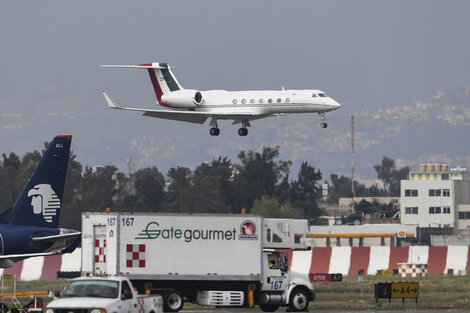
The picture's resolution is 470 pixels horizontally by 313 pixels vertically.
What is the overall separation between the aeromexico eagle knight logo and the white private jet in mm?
34956

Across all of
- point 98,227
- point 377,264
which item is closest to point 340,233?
point 377,264

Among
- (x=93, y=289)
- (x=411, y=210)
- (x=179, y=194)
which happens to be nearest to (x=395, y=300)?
(x=93, y=289)

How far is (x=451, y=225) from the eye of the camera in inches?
7269

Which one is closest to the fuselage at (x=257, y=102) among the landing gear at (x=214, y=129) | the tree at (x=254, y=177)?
the landing gear at (x=214, y=129)

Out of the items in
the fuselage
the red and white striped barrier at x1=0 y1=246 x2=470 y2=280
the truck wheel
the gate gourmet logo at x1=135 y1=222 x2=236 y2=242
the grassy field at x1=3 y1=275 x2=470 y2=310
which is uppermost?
the fuselage

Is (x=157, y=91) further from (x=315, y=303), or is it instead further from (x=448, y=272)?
(x=315, y=303)

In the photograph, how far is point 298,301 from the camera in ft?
145

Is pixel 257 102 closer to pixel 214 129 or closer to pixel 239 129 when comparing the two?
pixel 239 129

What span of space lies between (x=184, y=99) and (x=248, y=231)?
44.6 m

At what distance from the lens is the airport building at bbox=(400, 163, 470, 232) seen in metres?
182

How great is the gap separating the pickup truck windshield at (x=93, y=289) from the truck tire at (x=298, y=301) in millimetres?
12008

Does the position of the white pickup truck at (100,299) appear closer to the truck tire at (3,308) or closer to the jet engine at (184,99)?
the truck tire at (3,308)

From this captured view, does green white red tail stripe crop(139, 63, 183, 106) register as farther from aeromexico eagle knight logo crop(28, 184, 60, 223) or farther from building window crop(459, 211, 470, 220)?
building window crop(459, 211, 470, 220)

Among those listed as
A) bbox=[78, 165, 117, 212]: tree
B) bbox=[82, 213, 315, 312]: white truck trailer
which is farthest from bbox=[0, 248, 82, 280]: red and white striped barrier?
bbox=[78, 165, 117, 212]: tree
